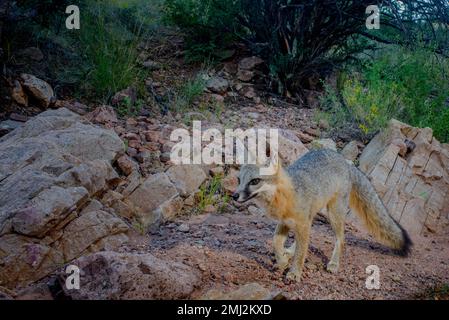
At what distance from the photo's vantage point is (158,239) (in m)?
4.67

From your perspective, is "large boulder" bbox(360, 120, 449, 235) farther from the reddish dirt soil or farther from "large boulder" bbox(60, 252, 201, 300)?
"large boulder" bbox(60, 252, 201, 300)

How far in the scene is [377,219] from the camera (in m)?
4.80

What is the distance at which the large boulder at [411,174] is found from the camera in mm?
5977

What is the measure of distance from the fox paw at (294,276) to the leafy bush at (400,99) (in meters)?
3.75

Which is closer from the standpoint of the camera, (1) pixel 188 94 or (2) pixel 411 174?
(2) pixel 411 174

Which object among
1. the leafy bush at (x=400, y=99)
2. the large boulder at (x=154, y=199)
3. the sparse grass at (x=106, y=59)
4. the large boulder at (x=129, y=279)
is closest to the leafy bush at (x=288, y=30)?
the leafy bush at (x=400, y=99)

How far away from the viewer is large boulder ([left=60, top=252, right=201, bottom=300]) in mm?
3217

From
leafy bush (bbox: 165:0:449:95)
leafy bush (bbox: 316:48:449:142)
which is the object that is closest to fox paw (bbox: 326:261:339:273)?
leafy bush (bbox: 316:48:449:142)

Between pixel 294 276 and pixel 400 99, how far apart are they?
182 inches

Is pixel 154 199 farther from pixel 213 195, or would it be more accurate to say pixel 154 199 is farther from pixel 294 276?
pixel 294 276

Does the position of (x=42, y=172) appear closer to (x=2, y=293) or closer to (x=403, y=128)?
(x=2, y=293)

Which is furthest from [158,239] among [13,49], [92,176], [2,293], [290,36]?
[290,36]

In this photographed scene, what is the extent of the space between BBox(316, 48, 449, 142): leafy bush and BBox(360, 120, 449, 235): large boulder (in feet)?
1.57

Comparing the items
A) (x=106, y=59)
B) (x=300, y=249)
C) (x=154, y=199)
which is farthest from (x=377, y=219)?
(x=106, y=59)
